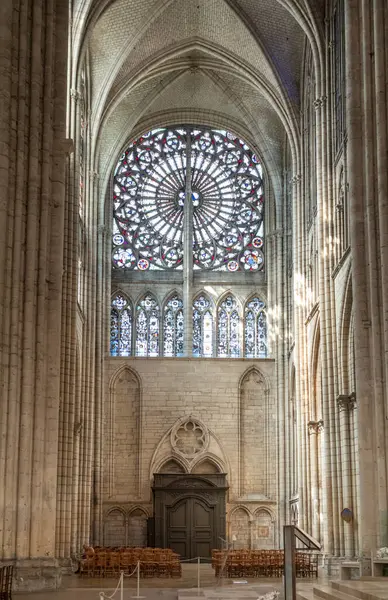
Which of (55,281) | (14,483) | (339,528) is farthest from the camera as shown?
(339,528)

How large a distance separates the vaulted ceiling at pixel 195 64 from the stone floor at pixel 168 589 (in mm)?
14634

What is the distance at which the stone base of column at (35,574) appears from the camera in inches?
735

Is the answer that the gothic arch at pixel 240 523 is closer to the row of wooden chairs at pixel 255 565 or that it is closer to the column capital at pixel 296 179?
the row of wooden chairs at pixel 255 565

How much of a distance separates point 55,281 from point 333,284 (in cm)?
906

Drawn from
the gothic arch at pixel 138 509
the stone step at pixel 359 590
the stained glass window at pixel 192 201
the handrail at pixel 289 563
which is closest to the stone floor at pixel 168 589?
the stone step at pixel 359 590

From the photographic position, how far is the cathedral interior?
65.9 feet

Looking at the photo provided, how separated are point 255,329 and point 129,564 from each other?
47.9ft

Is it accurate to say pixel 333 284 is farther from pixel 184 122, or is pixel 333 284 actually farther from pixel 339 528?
pixel 184 122

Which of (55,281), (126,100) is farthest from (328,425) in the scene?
(126,100)

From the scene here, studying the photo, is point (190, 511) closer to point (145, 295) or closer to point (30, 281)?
point (145, 295)

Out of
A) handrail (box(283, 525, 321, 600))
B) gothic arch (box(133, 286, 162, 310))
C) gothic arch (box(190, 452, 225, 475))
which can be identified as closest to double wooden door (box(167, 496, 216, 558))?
gothic arch (box(190, 452, 225, 475))

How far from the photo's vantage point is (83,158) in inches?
1308

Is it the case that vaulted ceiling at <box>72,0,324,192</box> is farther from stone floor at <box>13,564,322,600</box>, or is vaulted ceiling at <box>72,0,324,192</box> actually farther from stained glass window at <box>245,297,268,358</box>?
stone floor at <box>13,564,322,600</box>

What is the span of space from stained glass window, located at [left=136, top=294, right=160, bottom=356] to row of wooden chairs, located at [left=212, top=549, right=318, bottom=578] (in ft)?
43.0
